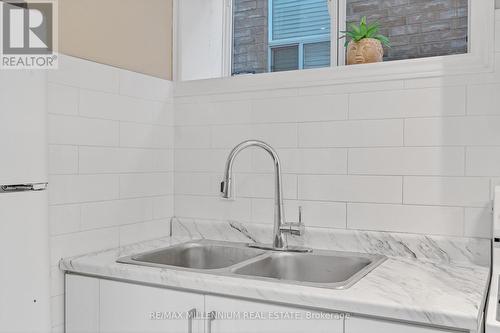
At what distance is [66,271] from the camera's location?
1644 mm

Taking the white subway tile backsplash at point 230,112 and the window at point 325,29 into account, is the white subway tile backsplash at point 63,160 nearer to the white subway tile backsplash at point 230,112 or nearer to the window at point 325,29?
the white subway tile backsplash at point 230,112

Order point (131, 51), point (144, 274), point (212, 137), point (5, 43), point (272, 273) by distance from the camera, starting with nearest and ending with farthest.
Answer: point (5, 43), point (144, 274), point (272, 273), point (131, 51), point (212, 137)

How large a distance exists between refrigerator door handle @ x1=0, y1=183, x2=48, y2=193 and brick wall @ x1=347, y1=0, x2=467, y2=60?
1399 mm

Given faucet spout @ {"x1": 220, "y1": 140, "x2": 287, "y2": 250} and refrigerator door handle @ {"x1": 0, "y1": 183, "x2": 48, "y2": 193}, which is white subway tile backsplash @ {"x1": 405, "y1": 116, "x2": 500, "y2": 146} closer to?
faucet spout @ {"x1": 220, "y1": 140, "x2": 287, "y2": 250}

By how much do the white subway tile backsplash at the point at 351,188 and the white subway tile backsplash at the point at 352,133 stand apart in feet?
0.42

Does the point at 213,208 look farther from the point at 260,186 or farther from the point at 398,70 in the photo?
the point at 398,70

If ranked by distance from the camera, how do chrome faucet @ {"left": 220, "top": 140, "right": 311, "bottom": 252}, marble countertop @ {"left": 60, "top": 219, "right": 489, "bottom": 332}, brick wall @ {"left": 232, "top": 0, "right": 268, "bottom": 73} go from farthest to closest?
brick wall @ {"left": 232, "top": 0, "right": 268, "bottom": 73} → chrome faucet @ {"left": 220, "top": 140, "right": 311, "bottom": 252} → marble countertop @ {"left": 60, "top": 219, "right": 489, "bottom": 332}

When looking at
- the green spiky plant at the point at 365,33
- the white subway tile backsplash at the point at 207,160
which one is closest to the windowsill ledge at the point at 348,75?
the green spiky plant at the point at 365,33

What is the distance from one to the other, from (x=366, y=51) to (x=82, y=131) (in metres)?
1.09

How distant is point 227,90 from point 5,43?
987mm

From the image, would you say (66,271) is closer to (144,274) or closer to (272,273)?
(144,274)

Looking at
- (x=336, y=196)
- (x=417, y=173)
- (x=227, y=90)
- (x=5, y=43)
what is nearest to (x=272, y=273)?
(x=336, y=196)

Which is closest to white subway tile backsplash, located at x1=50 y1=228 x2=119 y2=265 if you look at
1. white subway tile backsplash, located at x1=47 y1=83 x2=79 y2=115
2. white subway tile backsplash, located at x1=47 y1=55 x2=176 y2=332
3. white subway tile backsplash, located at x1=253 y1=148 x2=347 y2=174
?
white subway tile backsplash, located at x1=47 y1=55 x2=176 y2=332

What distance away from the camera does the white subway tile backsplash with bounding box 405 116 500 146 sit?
1.60m
